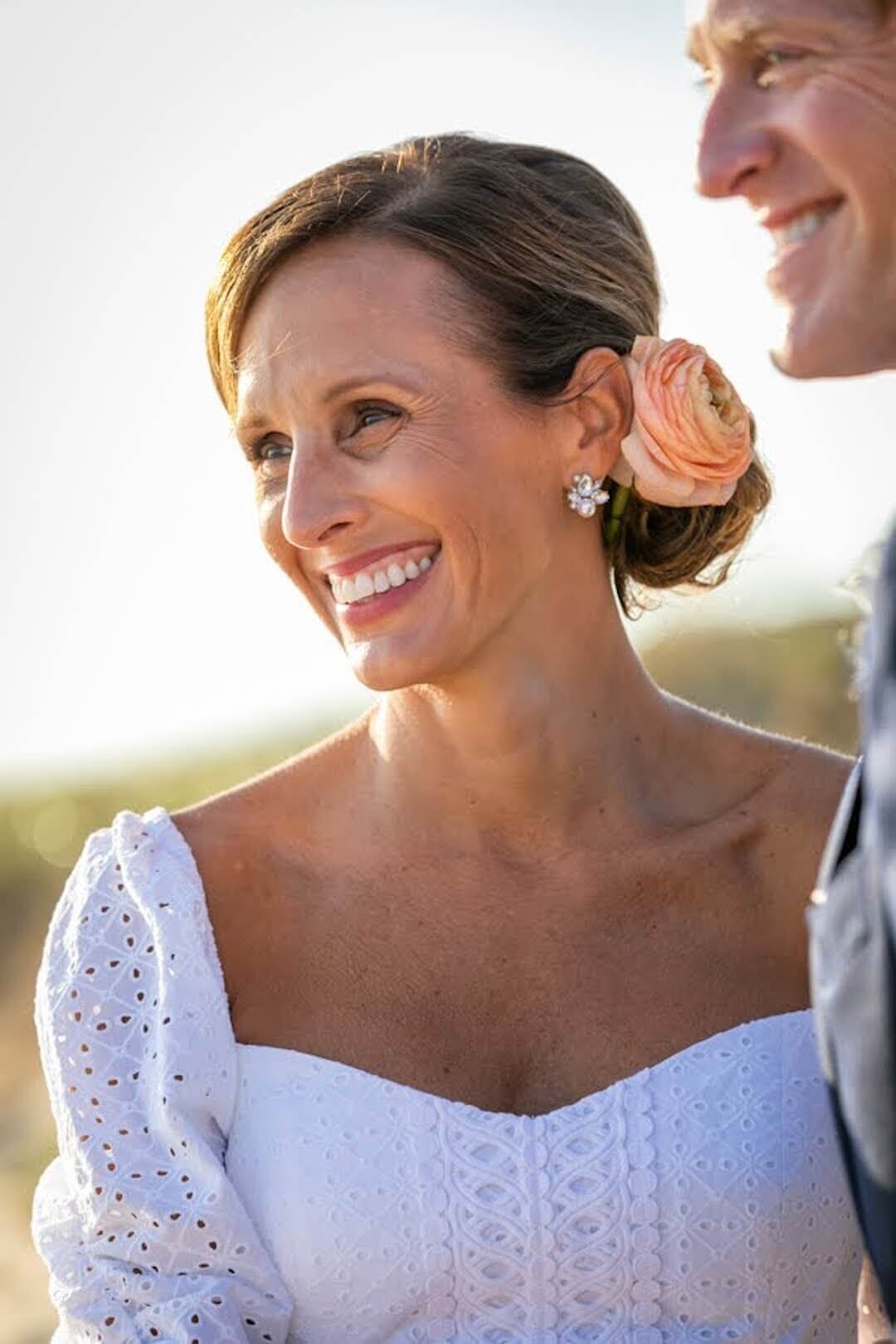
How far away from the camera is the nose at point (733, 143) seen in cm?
286

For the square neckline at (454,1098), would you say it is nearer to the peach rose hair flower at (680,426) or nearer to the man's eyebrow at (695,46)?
the peach rose hair flower at (680,426)

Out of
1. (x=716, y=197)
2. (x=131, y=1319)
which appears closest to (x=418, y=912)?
(x=131, y=1319)

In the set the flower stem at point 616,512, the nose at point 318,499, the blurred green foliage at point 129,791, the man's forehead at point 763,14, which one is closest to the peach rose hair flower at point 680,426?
the flower stem at point 616,512

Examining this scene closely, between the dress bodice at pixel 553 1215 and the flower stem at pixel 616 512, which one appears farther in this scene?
the flower stem at pixel 616 512

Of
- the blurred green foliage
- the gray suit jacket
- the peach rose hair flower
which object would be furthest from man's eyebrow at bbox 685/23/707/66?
the blurred green foliage

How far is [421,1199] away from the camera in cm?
388

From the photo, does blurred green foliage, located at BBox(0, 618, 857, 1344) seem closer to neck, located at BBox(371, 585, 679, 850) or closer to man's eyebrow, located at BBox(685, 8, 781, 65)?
neck, located at BBox(371, 585, 679, 850)

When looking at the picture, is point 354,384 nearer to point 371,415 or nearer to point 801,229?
point 371,415

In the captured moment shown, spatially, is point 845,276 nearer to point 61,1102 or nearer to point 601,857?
point 601,857

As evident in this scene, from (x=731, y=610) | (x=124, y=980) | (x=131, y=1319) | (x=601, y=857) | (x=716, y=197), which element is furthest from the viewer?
(x=731, y=610)

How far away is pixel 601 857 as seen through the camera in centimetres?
436

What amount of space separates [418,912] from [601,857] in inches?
15.7

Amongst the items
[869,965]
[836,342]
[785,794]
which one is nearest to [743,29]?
[836,342]

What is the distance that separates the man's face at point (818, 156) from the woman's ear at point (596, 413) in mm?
1466
